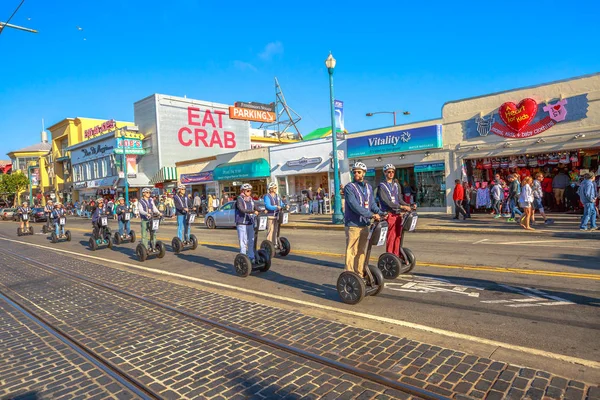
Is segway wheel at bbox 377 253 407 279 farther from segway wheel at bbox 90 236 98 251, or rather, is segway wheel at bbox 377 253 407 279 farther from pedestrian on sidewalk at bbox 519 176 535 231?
segway wheel at bbox 90 236 98 251

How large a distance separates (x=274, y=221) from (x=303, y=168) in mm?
16057

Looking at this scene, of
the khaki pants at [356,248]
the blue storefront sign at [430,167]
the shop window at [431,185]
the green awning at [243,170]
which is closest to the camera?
the khaki pants at [356,248]

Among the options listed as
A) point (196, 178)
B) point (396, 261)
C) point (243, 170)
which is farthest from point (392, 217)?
point (196, 178)

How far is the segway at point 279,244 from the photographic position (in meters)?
9.55

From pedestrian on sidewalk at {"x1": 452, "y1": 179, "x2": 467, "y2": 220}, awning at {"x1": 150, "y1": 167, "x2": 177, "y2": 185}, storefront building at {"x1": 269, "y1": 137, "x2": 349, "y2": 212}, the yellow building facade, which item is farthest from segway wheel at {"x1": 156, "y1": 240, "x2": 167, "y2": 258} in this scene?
the yellow building facade

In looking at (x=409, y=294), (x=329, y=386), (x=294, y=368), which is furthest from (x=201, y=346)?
(x=409, y=294)

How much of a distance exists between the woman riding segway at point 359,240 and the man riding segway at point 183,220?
6.71m

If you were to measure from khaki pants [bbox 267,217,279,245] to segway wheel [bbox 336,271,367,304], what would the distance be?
405 centimetres

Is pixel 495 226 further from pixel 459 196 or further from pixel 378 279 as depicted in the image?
pixel 378 279

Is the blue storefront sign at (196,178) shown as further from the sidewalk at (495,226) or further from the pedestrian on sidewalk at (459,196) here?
the pedestrian on sidewalk at (459,196)

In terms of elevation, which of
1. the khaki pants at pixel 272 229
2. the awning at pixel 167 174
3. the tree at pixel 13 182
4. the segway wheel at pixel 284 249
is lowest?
the segway wheel at pixel 284 249

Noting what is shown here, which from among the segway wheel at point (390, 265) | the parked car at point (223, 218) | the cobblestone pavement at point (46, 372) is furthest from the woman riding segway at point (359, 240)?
the parked car at point (223, 218)

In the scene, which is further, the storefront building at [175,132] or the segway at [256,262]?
the storefront building at [175,132]

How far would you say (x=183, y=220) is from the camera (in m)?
11.8
